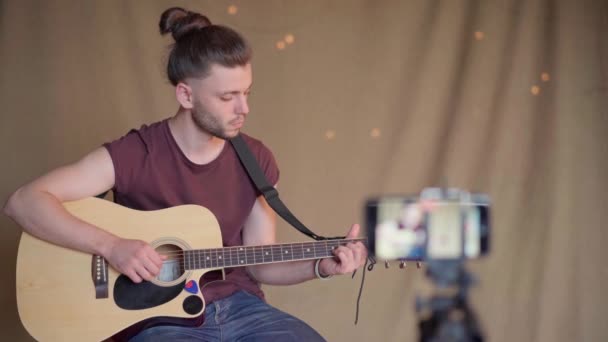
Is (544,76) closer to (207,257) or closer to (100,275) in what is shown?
(207,257)

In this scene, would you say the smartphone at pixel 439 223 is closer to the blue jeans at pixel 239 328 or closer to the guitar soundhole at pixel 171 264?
the blue jeans at pixel 239 328

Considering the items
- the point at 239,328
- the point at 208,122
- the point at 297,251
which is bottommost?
the point at 239,328

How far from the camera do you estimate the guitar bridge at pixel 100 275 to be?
196cm

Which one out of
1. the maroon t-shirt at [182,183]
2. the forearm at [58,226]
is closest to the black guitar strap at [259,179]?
the maroon t-shirt at [182,183]

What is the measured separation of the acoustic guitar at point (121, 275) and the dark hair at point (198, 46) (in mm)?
415

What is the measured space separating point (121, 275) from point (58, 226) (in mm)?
213

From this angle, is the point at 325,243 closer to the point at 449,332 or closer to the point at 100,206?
the point at 100,206

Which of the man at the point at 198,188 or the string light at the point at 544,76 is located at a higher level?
the string light at the point at 544,76

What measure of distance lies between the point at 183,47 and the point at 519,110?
64.0 inches

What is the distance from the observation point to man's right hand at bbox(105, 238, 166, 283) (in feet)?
6.29

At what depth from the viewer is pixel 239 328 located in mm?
2000

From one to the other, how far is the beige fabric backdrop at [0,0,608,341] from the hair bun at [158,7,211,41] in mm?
851

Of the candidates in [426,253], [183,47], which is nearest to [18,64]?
[183,47]

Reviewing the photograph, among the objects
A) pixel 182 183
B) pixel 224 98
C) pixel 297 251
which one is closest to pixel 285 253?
pixel 297 251
